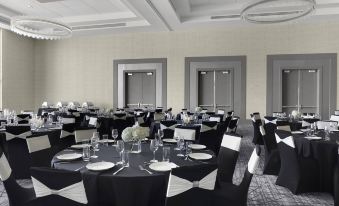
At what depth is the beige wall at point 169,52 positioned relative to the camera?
10.6 m

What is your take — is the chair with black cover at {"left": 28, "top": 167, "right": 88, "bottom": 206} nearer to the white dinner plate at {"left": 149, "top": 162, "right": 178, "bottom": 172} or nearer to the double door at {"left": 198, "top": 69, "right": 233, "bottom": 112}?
the white dinner plate at {"left": 149, "top": 162, "right": 178, "bottom": 172}

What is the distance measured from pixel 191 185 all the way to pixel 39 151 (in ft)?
7.85

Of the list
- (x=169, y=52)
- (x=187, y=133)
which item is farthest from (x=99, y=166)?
(x=169, y=52)

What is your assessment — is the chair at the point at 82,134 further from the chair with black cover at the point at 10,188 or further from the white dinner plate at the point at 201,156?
the white dinner plate at the point at 201,156

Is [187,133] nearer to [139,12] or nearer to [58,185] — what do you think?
[58,185]

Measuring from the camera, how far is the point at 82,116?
29.7 ft

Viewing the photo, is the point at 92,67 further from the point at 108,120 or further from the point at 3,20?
the point at 108,120

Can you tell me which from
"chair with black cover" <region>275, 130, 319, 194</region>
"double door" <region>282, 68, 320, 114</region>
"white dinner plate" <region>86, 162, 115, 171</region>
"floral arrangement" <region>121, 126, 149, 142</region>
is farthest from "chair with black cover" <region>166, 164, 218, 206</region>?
"double door" <region>282, 68, 320, 114</region>

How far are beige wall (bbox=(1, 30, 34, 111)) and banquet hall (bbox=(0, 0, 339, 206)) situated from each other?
0.05 m

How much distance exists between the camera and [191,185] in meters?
2.12

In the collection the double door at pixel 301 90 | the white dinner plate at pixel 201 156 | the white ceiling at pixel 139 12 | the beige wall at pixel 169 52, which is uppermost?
the white ceiling at pixel 139 12

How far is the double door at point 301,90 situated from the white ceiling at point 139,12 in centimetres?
211

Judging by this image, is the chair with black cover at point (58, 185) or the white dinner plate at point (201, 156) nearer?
the chair with black cover at point (58, 185)

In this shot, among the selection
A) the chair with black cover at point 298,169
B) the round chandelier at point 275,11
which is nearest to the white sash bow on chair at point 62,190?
the chair with black cover at point 298,169
